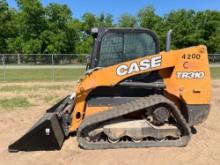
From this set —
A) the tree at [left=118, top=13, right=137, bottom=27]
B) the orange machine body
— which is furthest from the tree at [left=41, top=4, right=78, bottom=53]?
the orange machine body

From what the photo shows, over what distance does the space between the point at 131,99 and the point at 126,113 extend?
0.49 m

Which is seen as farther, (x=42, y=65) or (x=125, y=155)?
(x=42, y=65)

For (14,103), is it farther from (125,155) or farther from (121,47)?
(125,155)

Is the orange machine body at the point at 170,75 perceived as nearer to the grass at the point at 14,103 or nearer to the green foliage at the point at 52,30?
the grass at the point at 14,103

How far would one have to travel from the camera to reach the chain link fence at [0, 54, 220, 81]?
2789cm

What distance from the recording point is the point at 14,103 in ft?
43.3

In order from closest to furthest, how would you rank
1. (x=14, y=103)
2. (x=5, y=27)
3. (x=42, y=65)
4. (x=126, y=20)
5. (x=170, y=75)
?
(x=170, y=75)
(x=14, y=103)
(x=42, y=65)
(x=5, y=27)
(x=126, y=20)

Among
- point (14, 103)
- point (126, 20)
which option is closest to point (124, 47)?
point (14, 103)

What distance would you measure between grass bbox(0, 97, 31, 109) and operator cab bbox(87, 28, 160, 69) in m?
5.25

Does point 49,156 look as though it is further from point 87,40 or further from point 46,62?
point 87,40

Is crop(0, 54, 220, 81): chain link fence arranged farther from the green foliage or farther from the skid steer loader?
the skid steer loader

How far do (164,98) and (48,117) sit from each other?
80.1 inches

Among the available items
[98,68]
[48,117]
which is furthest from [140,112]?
[48,117]

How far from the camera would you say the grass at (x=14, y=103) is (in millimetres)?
12585
